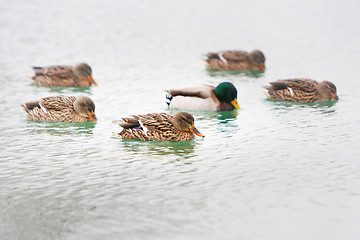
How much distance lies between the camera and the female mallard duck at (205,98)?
13.5m

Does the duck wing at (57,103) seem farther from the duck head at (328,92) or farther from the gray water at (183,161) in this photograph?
the duck head at (328,92)

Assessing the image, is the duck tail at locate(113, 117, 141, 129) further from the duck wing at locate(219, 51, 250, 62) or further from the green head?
the duck wing at locate(219, 51, 250, 62)

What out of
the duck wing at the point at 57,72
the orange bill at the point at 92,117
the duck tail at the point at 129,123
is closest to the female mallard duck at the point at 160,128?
the duck tail at the point at 129,123

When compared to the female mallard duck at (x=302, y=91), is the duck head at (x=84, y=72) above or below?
above

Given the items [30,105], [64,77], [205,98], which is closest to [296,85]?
[205,98]

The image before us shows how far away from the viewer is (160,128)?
412 inches

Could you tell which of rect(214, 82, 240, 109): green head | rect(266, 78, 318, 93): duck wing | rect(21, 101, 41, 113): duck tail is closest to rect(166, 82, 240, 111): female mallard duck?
rect(214, 82, 240, 109): green head

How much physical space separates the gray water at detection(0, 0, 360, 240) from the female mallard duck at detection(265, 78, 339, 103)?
0.41m

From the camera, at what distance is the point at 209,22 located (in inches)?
1225

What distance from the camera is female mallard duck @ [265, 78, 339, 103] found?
14141 mm

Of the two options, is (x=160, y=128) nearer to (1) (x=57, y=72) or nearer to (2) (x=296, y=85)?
(2) (x=296, y=85)

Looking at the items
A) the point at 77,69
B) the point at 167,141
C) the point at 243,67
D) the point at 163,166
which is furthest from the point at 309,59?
the point at 163,166

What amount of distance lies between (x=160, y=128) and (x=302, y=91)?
512 centimetres

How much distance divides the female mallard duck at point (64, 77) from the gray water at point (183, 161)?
362 millimetres
